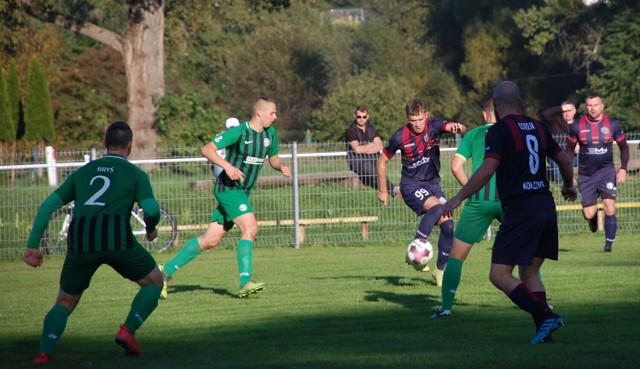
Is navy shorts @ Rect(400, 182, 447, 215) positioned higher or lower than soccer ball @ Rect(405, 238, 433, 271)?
higher

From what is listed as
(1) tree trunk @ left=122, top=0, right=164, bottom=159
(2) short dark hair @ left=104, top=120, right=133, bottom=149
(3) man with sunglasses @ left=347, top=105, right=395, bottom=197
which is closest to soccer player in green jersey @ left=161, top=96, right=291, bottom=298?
(2) short dark hair @ left=104, top=120, right=133, bottom=149

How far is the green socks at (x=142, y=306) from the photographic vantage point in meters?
7.65

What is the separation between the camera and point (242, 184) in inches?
438

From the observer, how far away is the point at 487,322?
880 cm

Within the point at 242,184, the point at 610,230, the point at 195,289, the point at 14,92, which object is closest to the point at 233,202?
the point at 242,184

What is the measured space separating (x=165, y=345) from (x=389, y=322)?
1.95 metres

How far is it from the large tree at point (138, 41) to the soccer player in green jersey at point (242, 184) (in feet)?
65.5

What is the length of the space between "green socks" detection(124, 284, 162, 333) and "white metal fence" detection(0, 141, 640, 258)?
10312 millimetres

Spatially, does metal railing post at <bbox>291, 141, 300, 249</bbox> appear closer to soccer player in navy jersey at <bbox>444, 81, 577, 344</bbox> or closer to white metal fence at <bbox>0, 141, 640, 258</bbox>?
white metal fence at <bbox>0, 141, 640, 258</bbox>

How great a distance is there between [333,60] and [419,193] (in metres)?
64.8

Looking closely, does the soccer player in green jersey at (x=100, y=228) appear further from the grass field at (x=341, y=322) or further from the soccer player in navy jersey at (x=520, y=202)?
the soccer player in navy jersey at (x=520, y=202)

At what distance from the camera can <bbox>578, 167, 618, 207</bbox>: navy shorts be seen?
15789 mm

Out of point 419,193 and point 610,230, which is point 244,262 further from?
point 610,230

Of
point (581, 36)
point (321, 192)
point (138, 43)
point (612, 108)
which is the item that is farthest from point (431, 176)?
point (581, 36)
